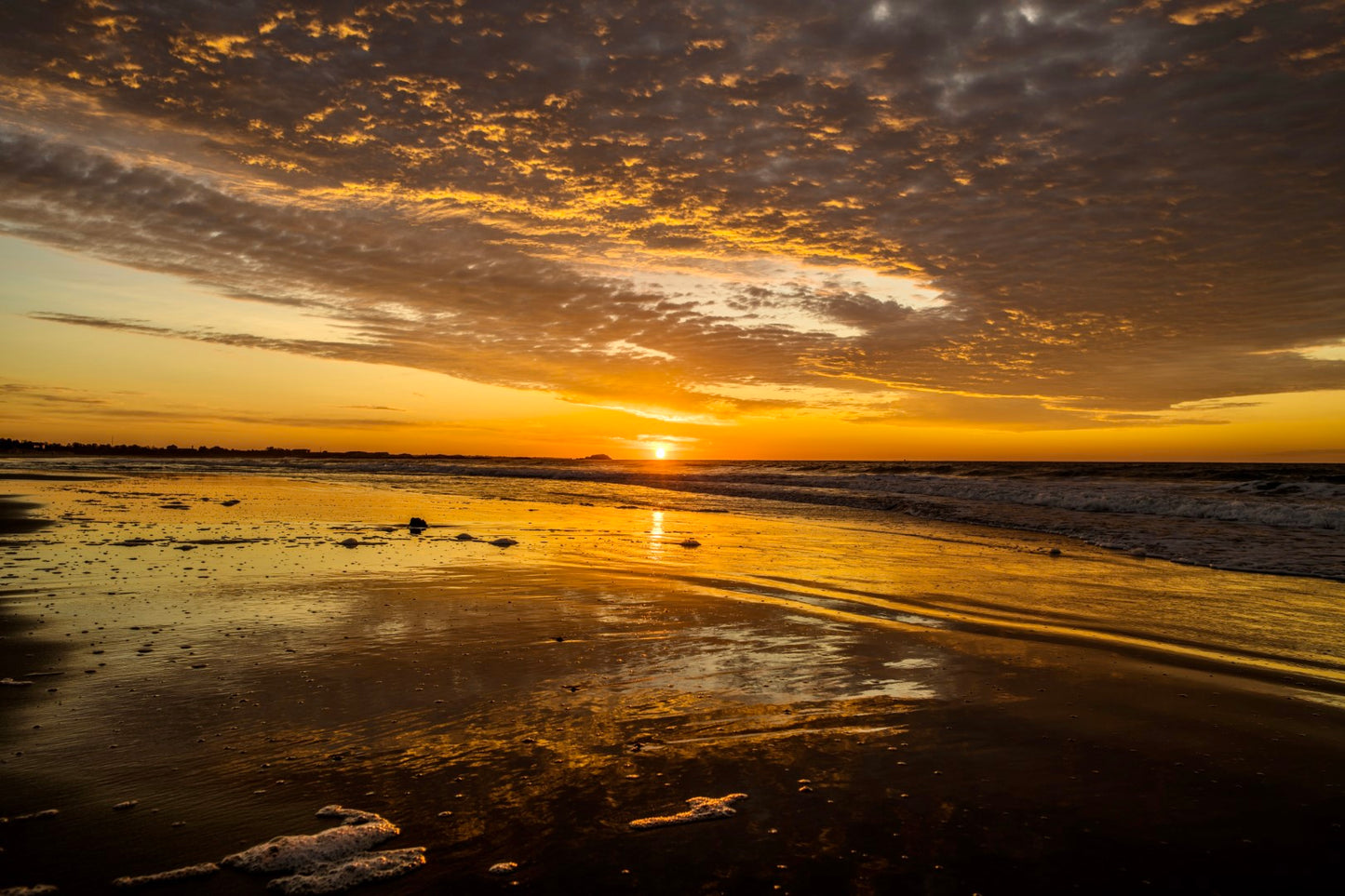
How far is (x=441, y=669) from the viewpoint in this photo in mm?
6078

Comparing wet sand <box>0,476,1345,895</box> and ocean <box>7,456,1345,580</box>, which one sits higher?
ocean <box>7,456,1345,580</box>

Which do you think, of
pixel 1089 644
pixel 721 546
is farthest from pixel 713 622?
pixel 721 546

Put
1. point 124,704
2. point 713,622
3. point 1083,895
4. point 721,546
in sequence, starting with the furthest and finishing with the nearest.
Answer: point 721,546
point 713,622
point 124,704
point 1083,895

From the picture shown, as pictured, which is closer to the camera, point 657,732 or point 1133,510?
point 657,732

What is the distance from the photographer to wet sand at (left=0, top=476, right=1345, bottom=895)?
3.38 metres

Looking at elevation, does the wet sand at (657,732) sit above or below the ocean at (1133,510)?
below

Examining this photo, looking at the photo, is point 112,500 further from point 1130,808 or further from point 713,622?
point 1130,808

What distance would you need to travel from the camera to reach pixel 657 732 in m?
4.88

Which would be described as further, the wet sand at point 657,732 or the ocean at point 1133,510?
the ocean at point 1133,510

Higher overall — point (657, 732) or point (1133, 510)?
point (1133, 510)

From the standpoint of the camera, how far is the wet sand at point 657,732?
338 cm

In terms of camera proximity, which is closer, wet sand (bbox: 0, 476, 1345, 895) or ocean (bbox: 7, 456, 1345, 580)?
wet sand (bbox: 0, 476, 1345, 895)

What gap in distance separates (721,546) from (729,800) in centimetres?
1152

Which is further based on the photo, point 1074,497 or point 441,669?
point 1074,497
